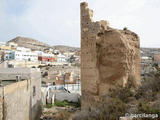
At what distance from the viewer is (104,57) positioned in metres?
Result: 9.15

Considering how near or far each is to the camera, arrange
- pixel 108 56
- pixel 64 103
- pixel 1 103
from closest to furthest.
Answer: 1. pixel 1 103
2. pixel 108 56
3. pixel 64 103

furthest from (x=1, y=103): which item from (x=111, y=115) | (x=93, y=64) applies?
(x=93, y=64)

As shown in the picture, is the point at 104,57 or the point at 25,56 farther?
the point at 25,56

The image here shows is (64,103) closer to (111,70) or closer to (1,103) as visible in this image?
(111,70)

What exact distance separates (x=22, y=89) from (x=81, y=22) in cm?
455

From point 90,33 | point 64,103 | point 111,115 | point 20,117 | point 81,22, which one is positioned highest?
point 81,22

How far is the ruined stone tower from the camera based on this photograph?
870 centimetres

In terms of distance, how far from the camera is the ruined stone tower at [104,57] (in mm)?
8703

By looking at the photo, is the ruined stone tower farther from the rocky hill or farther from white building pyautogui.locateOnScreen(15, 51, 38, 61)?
the rocky hill

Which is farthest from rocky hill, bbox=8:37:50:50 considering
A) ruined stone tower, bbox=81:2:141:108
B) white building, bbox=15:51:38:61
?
ruined stone tower, bbox=81:2:141:108

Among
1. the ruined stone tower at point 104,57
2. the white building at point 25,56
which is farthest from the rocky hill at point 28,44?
the ruined stone tower at point 104,57

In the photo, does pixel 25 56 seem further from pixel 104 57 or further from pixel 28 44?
pixel 28 44

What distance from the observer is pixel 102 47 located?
9188 mm

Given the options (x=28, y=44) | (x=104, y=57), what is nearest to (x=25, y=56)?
(x=104, y=57)
